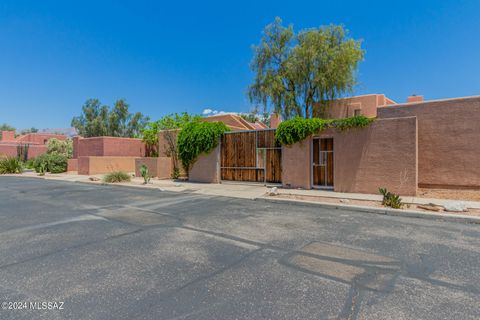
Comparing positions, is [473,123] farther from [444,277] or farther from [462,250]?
[444,277]

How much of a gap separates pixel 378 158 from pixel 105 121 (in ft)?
159

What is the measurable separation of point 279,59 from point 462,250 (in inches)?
829

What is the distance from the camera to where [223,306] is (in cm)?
317

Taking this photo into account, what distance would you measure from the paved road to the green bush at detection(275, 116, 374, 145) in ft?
17.7

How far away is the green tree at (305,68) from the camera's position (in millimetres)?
21438

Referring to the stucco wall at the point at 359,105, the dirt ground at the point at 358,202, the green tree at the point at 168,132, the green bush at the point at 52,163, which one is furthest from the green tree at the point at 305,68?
the green bush at the point at 52,163

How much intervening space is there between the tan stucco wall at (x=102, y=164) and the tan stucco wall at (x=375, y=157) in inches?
819

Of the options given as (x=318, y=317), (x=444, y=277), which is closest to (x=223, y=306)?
(x=318, y=317)

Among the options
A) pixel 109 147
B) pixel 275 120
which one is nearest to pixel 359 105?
pixel 275 120

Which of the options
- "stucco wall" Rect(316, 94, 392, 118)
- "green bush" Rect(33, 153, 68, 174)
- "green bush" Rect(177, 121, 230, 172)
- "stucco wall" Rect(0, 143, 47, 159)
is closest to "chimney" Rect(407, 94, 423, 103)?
"stucco wall" Rect(316, 94, 392, 118)

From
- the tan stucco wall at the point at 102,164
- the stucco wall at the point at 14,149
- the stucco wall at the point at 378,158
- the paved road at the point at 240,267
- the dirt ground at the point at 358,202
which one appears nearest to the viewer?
the paved road at the point at 240,267

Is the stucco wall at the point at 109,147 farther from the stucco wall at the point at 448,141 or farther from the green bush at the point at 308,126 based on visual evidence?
the stucco wall at the point at 448,141

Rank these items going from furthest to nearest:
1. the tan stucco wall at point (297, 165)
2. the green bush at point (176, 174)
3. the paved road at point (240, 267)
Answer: the green bush at point (176, 174), the tan stucco wall at point (297, 165), the paved road at point (240, 267)

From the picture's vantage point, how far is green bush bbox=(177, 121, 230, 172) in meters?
16.8
